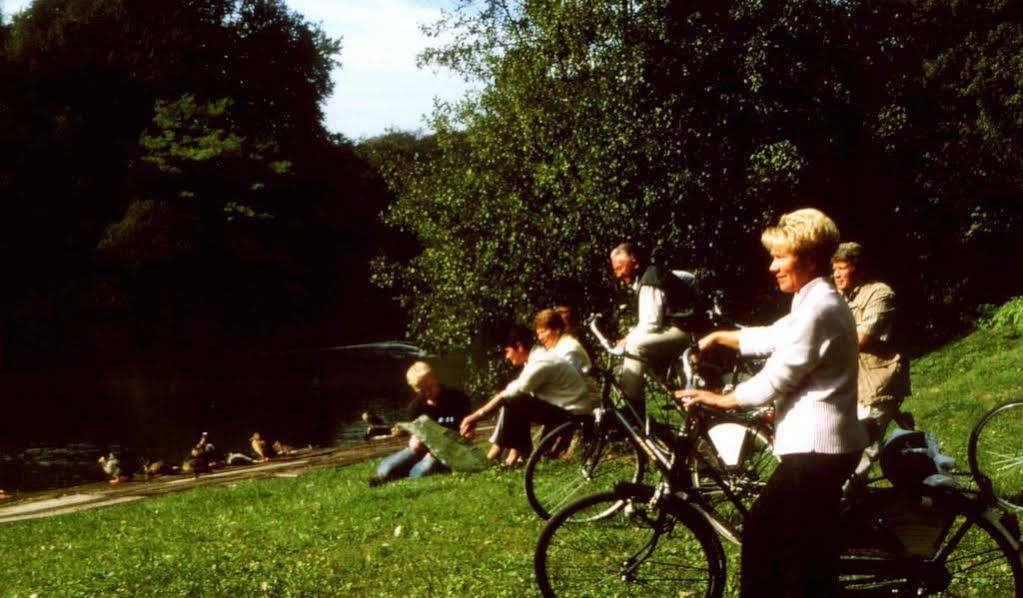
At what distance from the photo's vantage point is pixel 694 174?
16016mm

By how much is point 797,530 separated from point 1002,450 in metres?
4.83

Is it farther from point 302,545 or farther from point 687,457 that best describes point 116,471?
point 687,457

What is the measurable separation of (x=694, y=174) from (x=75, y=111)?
35554 mm

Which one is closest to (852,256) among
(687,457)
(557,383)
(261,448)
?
(687,457)

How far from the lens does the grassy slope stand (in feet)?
22.9

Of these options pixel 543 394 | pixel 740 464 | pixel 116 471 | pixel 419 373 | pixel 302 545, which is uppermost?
pixel 419 373

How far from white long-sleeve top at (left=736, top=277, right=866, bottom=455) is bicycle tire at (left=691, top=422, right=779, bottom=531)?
157cm

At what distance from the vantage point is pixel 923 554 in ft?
16.4

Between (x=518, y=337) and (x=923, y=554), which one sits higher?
(x=518, y=337)

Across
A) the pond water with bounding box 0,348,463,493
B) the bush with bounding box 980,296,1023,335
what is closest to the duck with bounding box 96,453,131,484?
the pond water with bounding box 0,348,463,493

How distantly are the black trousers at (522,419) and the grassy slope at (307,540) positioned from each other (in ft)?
1.23

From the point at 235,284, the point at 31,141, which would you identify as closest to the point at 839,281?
the point at 31,141

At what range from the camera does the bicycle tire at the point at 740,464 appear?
6066mm

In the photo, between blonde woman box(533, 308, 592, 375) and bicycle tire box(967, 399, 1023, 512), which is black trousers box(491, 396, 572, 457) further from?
bicycle tire box(967, 399, 1023, 512)
